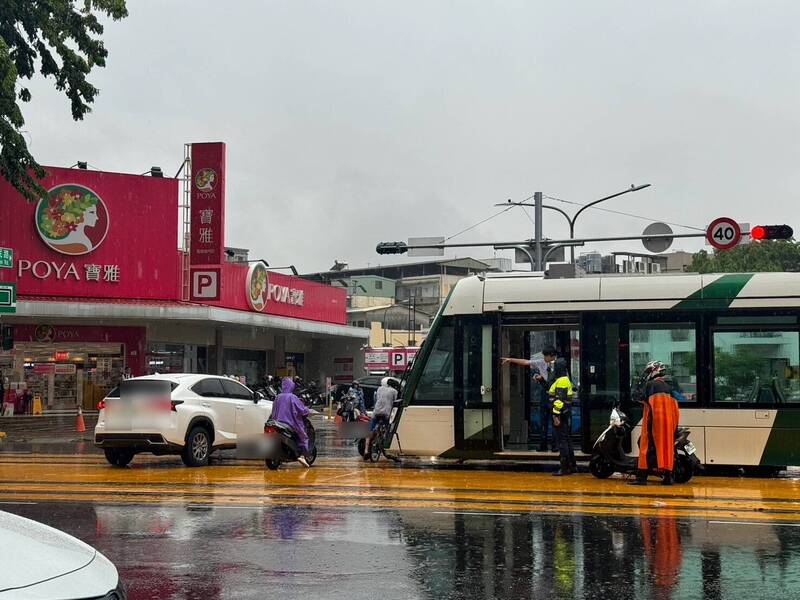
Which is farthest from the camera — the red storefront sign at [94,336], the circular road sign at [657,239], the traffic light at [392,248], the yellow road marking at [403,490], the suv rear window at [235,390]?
the red storefront sign at [94,336]

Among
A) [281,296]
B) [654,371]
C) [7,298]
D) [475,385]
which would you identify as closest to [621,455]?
[654,371]

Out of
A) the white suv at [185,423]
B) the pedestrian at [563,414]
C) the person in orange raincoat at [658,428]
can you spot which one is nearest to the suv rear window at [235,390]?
the white suv at [185,423]

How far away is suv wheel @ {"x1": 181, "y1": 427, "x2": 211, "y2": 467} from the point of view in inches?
671

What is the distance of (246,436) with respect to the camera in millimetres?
18094

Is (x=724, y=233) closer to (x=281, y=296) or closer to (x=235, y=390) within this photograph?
(x=235, y=390)

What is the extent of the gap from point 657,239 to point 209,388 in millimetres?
16294

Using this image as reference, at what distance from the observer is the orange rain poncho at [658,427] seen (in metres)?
13.7

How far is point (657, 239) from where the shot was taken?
29625 mm

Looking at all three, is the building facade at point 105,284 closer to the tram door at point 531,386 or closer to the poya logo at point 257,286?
the poya logo at point 257,286

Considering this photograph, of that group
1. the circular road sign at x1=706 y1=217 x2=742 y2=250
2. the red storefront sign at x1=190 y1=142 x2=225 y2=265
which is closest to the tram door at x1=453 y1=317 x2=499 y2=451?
the circular road sign at x1=706 y1=217 x2=742 y2=250

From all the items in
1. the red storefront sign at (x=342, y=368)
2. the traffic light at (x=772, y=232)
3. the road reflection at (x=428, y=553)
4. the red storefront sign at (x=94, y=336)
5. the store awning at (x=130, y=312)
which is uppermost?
the traffic light at (x=772, y=232)

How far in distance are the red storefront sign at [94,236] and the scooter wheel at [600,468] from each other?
1081 inches

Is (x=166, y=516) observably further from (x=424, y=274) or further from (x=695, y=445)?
(x=424, y=274)

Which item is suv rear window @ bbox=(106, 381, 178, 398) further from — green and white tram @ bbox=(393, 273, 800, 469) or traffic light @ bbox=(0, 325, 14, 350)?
traffic light @ bbox=(0, 325, 14, 350)
